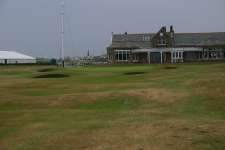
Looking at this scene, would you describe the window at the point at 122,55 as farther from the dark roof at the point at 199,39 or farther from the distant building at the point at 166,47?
the dark roof at the point at 199,39

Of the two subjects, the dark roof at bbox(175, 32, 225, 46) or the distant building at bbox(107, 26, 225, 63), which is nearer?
the distant building at bbox(107, 26, 225, 63)

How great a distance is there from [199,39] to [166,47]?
7757mm

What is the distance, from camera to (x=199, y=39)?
113 meters

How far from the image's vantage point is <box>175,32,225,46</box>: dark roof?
111562mm

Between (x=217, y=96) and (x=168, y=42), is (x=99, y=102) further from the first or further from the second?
(x=168, y=42)

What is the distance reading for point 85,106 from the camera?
→ 72.5 feet

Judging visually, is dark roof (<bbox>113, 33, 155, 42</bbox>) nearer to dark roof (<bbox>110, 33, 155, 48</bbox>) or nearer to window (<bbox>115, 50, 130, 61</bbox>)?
dark roof (<bbox>110, 33, 155, 48</bbox>)

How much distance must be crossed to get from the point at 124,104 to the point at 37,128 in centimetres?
725

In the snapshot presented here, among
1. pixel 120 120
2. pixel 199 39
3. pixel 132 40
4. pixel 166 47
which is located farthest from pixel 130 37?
pixel 120 120

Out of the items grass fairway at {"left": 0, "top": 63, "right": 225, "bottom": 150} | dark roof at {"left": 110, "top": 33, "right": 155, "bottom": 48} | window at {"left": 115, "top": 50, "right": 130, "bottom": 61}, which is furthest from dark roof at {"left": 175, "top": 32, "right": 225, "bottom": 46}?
grass fairway at {"left": 0, "top": 63, "right": 225, "bottom": 150}

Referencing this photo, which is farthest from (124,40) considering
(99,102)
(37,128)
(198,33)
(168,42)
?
(37,128)

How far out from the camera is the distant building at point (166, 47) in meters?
110

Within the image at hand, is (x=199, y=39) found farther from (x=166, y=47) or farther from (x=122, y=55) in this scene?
(x=122, y=55)

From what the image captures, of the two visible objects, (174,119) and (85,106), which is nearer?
(174,119)
